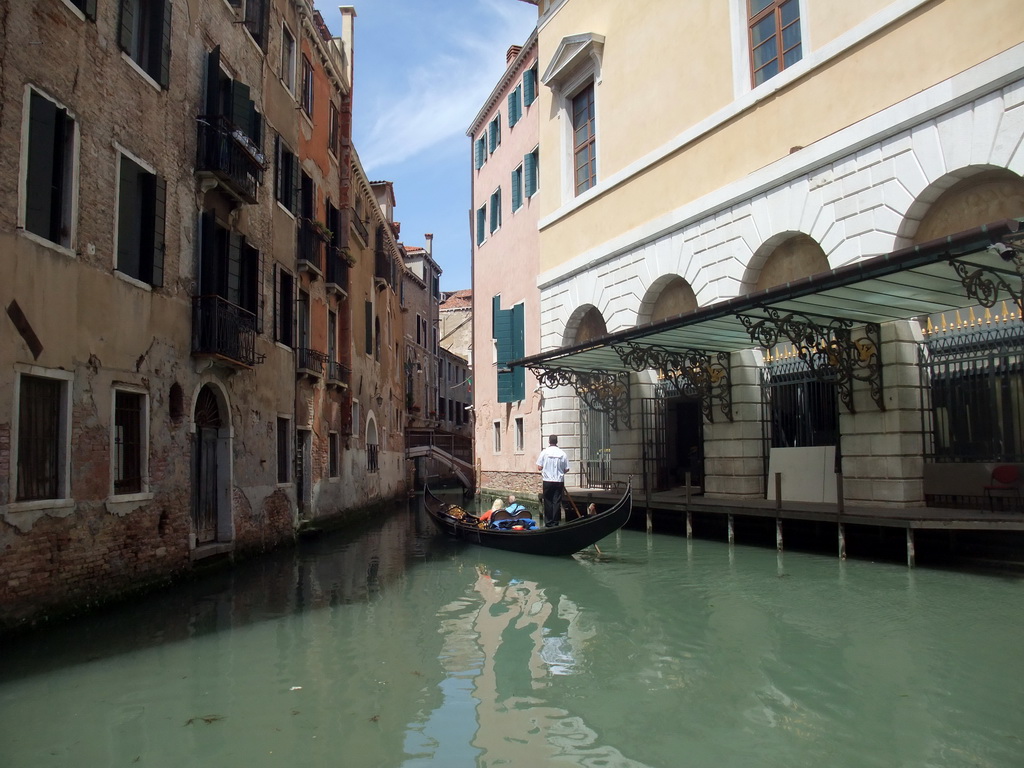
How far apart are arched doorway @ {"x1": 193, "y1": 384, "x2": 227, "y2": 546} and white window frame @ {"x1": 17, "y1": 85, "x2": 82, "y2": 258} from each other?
3186mm

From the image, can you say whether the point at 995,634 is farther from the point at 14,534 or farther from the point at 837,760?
the point at 14,534

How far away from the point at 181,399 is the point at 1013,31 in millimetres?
9917

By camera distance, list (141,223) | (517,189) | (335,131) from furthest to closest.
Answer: (517,189)
(335,131)
(141,223)

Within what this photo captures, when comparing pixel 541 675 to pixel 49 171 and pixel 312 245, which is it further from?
pixel 312 245

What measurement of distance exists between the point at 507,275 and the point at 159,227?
13.9 meters

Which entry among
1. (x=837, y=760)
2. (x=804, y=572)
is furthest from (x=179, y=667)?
(x=804, y=572)

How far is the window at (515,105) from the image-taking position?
22150mm

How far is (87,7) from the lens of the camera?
7.90 m

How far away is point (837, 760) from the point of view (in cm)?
405

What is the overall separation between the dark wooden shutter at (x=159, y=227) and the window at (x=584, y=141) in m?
9.75

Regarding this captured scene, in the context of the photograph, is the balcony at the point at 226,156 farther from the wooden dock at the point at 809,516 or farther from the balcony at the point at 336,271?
the wooden dock at the point at 809,516

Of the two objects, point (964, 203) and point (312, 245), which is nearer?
point (964, 203)

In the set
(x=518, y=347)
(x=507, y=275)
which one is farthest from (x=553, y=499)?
(x=507, y=275)

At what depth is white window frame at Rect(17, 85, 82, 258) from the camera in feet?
22.8
